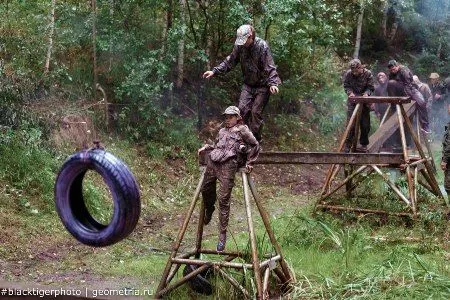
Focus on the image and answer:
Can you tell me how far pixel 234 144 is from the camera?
297 inches

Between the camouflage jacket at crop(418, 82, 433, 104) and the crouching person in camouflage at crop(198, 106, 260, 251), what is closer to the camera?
the crouching person in camouflage at crop(198, 106, 260, 251)

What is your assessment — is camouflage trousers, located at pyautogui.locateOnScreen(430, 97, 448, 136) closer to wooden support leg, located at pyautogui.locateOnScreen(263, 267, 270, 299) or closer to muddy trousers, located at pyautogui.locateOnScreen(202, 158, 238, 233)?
muddy trousers, located at pyautogui.locateOnScreen(202, 158, 238, 233)

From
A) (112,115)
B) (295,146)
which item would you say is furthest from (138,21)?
(295,146)

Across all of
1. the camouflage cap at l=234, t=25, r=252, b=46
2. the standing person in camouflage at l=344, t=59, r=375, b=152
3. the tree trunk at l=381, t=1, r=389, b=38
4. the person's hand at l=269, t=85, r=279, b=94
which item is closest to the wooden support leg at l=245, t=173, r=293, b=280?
the person's hand at l=269, t=85, r=279, b=94

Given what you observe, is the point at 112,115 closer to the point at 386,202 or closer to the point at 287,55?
the point at 287,55

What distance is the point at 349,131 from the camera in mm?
11562

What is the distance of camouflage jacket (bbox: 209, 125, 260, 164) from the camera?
7.51 metres

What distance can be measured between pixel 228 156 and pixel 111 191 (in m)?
1.63

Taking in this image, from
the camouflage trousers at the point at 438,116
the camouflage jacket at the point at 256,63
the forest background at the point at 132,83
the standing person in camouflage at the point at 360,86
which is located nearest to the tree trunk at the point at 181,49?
the forest background at the point at 132,83

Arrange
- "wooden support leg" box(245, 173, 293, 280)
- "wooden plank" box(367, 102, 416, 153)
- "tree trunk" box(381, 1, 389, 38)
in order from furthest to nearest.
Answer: "tree trunk" box(381, 1, 389, 38) < "wooden plank" box(367, 102, 416, 153) < "wooden support leg" box(245, 173, 293, 280)

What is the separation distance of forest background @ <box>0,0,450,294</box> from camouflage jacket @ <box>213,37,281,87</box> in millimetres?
2222

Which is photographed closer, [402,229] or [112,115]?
[402,229]

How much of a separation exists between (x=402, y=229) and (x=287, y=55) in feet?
22.9

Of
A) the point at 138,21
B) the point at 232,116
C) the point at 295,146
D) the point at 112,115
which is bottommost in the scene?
the point at 295,146
